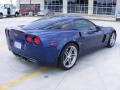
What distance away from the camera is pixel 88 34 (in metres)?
5.27

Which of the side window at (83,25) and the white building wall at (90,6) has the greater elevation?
the white building wall at (90,6)

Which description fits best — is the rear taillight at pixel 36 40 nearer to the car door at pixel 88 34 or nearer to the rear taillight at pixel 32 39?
the rear taillight at pixel 32 39

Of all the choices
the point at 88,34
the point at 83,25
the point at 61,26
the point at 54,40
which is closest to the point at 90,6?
the point at 83,25

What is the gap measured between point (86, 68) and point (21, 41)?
1.80m

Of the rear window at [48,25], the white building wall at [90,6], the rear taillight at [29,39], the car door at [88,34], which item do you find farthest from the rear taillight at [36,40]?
the white building wall at [90,6]

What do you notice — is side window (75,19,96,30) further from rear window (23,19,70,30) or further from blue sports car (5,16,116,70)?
rear window (23,19,70,30)

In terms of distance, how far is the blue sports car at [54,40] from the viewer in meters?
4.20

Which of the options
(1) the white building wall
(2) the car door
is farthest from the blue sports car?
(1) the white building wall

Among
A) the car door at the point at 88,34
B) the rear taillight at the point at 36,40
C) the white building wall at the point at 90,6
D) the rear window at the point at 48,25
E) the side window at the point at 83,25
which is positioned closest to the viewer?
the rear taillight at the point at 36,40

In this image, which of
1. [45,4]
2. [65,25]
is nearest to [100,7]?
[45,4]

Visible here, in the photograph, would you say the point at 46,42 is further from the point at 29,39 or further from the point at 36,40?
the point at 29,39

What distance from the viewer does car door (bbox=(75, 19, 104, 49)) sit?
5109 millimetres

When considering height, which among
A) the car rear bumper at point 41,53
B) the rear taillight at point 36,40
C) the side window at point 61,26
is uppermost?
the side window at point 61,26

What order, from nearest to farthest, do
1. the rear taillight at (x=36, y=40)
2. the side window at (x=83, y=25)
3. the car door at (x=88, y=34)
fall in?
1. the rear taillight at (x=36, y=40)
2. the car door at (x=88, y=34)
3. the side window at (x=83, y=25)
